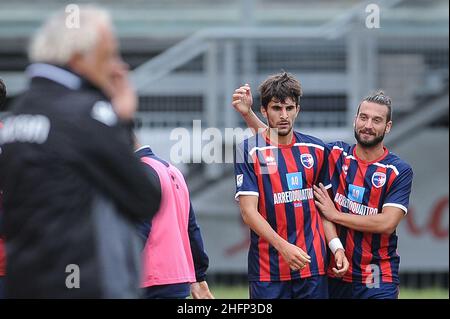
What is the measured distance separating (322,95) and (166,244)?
7.48 metres

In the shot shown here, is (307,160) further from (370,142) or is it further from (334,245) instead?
(334,245)

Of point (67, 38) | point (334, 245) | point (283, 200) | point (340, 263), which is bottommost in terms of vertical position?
point (340, 263)

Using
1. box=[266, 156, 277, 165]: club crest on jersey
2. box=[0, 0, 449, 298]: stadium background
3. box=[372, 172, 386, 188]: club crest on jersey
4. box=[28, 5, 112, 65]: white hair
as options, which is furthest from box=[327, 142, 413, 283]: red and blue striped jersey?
box=[0, 0, 449, 298]: stadium background

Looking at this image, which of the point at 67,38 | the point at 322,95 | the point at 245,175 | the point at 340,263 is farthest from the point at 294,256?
the point at 322,95

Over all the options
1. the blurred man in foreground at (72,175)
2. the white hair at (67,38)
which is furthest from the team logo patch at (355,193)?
the white hair at (67,38)

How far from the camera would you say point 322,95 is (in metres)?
12.8

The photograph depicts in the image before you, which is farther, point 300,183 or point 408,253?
point 408,253

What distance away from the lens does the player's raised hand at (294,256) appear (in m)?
5.93

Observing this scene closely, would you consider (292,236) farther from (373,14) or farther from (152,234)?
(373,14)

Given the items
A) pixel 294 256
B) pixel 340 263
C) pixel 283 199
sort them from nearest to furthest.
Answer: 1. pixel 294 256
2. pixel 340 263
3. pixel 283 199

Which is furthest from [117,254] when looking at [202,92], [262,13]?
[262,13]

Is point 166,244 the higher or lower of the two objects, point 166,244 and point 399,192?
the lower

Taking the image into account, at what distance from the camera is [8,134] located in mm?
3578
